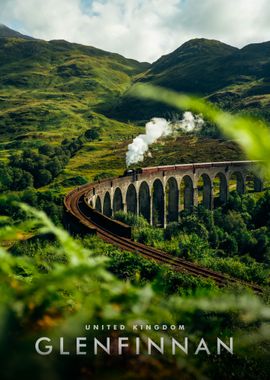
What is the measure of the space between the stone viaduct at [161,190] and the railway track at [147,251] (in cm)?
759

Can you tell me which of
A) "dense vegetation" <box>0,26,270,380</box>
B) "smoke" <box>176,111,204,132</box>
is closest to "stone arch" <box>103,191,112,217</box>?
"dense vegetation" <box>0,26,270,380</box>

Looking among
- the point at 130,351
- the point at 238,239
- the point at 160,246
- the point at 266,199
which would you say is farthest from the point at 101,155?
the point at 130,351

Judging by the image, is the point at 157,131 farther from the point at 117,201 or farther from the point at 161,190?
the point at 117,201

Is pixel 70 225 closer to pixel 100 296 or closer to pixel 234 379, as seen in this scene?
pixel 234 379

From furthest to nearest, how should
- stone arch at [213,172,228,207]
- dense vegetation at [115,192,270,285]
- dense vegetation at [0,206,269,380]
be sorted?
1. stone arch at [213,172,228,207]
2. dense vegetation at [115,192,270,285]
3. dense vegetation at [0,206,269,380]

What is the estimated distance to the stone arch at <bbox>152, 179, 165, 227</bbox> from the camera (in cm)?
7944

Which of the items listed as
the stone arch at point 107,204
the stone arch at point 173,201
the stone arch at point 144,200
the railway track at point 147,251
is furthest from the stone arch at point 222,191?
the railway track at point 147,251

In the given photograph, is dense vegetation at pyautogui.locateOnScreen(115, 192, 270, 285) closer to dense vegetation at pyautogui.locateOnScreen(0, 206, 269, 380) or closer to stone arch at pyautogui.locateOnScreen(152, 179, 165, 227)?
stone arch at pyautogui.locateOnScreen(152, 179, 165, 227)

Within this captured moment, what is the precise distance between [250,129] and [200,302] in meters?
0.61

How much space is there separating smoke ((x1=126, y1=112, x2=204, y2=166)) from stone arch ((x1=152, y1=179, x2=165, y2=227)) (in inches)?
1177

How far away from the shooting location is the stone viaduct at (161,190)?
221 ft

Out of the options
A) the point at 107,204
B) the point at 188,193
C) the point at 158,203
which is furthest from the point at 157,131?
the point at 107,204

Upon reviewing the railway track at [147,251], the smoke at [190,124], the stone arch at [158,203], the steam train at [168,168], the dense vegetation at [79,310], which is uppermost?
the smoke at [190,124]

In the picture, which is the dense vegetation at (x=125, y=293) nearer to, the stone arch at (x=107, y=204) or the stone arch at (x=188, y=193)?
the stone arch at (x=107, y=204)
